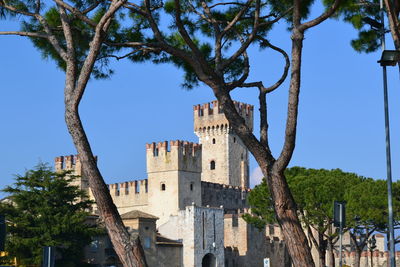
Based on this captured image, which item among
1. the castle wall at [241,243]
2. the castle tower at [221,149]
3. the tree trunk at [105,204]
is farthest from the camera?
the castle tower at [221,149]

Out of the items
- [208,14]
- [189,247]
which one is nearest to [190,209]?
[189,247]

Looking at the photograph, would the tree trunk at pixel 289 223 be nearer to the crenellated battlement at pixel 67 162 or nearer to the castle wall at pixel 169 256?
the castle wall at pixel 169 256

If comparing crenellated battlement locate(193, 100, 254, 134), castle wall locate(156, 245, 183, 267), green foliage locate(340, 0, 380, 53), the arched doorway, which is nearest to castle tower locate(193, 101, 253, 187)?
crenellated battlement locate(193, 100, 254, 134)

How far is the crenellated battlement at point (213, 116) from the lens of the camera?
2827 inches

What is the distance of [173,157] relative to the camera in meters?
55.7

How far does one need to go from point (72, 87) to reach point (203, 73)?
2.36 m

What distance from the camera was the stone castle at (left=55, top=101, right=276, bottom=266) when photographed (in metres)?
46.6

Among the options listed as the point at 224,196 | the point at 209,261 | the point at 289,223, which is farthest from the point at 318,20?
the point at 224,196

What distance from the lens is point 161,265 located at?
147ft

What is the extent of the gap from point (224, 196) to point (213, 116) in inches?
481

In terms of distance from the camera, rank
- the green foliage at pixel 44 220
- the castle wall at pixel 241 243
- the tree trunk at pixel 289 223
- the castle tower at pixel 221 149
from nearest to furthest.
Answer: the tree trunk at pixel 289 223 → the green foliage at pixel 44 220 → the castle wall at pixel 241 243 → the castle tower at pixel 221 149

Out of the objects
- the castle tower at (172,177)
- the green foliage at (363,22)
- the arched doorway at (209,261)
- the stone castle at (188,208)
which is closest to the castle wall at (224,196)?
the stone castle at (188,208)

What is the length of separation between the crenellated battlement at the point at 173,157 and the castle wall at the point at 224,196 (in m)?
3.15

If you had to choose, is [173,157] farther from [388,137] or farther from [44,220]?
[388,137]
